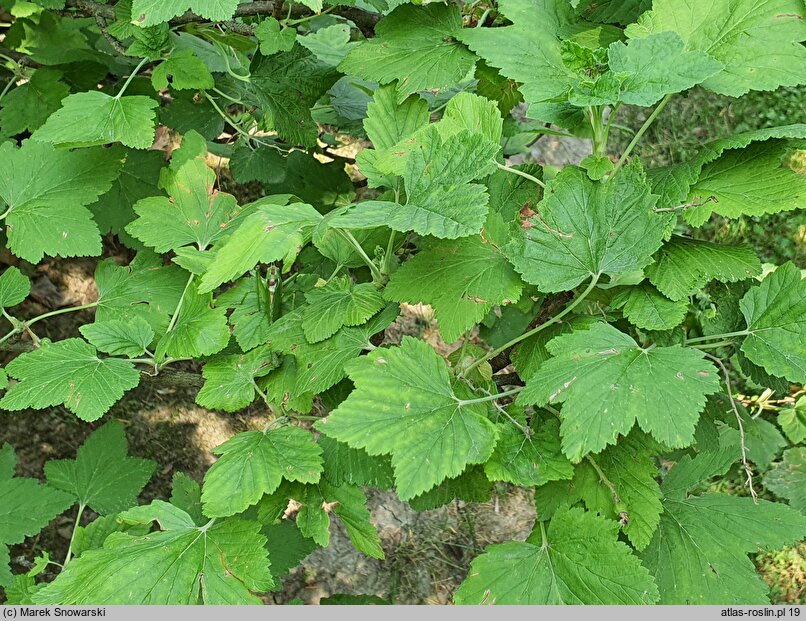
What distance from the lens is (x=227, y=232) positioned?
1.43 m

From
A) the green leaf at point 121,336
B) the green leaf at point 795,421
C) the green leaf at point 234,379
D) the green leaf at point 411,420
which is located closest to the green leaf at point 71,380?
the green leaf at point 121,336

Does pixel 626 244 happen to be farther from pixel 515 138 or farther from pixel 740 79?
→ pixel 515 138

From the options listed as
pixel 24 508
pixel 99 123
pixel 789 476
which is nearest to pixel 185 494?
pixel 24 508

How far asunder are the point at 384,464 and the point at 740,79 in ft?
2.64

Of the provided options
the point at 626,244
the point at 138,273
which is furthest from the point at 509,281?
the point at 138,273

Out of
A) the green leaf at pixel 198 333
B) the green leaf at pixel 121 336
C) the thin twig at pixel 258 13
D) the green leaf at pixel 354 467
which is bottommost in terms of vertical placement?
the green leaf at pixel 354 467

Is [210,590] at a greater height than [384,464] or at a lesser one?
lesser

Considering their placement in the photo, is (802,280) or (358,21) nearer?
(802,280)

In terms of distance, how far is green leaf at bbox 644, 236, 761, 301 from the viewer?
3.33ft

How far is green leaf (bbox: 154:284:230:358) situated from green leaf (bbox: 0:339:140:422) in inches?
3.3

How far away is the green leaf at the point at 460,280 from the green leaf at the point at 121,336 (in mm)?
502

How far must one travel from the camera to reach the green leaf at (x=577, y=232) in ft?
3.33

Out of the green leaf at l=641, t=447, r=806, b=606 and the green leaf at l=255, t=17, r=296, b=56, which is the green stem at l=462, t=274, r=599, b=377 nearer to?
the green leaf at l=641, t=447, r=806, b=606

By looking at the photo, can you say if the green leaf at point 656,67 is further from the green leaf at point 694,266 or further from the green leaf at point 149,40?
the green leaf at point 149,40
